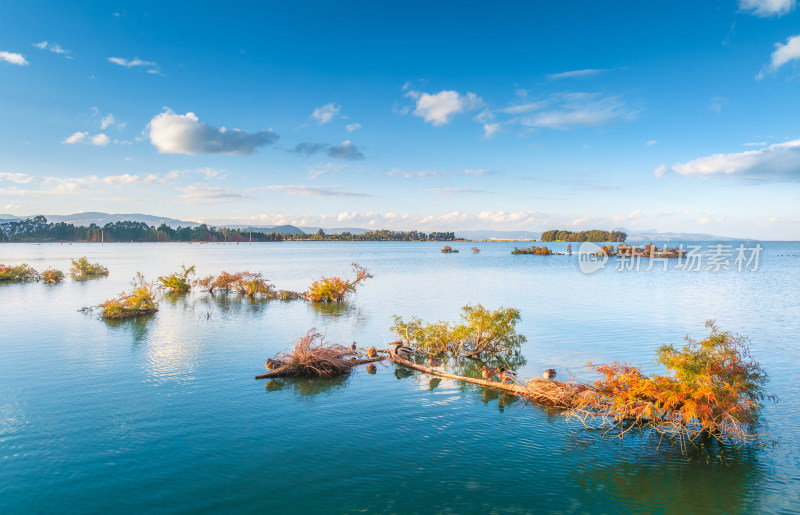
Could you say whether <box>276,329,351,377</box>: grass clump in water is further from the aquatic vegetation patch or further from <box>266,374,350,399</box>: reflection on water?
the aquatic vegetation patch

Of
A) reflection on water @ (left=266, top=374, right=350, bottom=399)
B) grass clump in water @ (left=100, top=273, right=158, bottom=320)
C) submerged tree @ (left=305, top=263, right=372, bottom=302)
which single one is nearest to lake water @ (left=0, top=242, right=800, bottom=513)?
reflection on water @ (left=266, top=374, right=350, bottom=399)

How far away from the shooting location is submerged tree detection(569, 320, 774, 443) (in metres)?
14.1

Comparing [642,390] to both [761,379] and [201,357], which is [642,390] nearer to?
[761,379]

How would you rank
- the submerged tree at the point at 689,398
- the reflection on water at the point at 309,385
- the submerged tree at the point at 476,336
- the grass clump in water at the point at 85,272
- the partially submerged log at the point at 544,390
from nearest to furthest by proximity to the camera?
the submerged tree at the point at 689,398 → the partially submerged log at the point at 544,390 → the reflection on water at the point at 309,385 → the submerged tree at the point at 476,336 → the grass clump in water at the point at 85,272

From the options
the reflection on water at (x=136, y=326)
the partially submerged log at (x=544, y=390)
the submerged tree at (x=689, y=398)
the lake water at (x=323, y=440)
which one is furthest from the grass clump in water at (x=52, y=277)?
the submerged tree at (x=689, y=398)

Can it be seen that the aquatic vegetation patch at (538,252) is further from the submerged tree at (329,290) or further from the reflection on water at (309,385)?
the reflection on water at (309,385)

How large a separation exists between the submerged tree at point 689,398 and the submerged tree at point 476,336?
10.0 meters

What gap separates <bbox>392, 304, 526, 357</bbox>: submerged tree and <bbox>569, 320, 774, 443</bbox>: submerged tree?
394 inches

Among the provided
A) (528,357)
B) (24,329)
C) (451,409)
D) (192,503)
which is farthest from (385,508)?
(24,329)

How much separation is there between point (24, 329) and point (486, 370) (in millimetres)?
31178

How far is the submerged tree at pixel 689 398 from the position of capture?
46.3 ft

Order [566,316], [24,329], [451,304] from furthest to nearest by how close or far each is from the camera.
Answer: [451,304]
[566,316]
[24,329]

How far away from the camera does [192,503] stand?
12.0 m

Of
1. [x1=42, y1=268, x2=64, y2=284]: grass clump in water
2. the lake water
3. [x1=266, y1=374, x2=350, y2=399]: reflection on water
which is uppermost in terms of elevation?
[x1=42, y1=268, x2=64, y2=284]: grass clump in water
